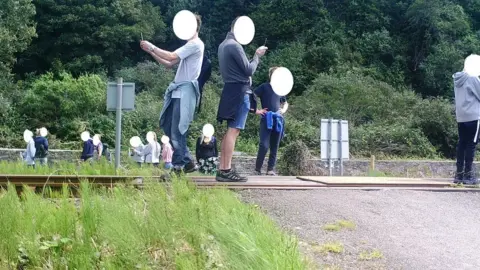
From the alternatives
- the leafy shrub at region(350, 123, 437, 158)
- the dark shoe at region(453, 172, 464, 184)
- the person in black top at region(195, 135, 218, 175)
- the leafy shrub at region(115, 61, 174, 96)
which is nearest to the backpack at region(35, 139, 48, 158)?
the person in black top at region(195, 135, 218, 175)

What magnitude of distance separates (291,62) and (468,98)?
39424 millimetres

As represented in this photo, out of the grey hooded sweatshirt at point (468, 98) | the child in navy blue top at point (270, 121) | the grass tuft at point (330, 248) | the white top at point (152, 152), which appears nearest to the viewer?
the grass tuft at point (330, 248)

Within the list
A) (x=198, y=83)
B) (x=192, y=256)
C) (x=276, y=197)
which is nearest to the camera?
(x=192, y=256)

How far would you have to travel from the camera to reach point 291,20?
53156 millimetres

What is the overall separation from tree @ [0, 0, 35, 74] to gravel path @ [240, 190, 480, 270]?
115ft

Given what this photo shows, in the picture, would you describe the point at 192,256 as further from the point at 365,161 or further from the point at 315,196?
the point at 365,161

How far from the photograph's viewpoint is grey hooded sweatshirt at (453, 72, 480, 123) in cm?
840

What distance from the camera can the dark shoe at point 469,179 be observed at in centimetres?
840

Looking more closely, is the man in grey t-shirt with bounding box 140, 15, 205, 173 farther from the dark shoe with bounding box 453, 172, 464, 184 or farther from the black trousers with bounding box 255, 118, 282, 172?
the dark shoe with bounding box 453, 172, 464, 184

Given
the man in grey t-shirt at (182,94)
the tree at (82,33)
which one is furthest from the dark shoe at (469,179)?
the tree at (82,33)

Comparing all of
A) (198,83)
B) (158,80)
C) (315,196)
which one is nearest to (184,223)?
(315,196)

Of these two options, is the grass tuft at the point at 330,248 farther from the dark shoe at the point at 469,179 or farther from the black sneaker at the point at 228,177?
the dark shoe at the point at 469,179

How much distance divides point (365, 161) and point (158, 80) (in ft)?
73.0

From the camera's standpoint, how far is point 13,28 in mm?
38938
